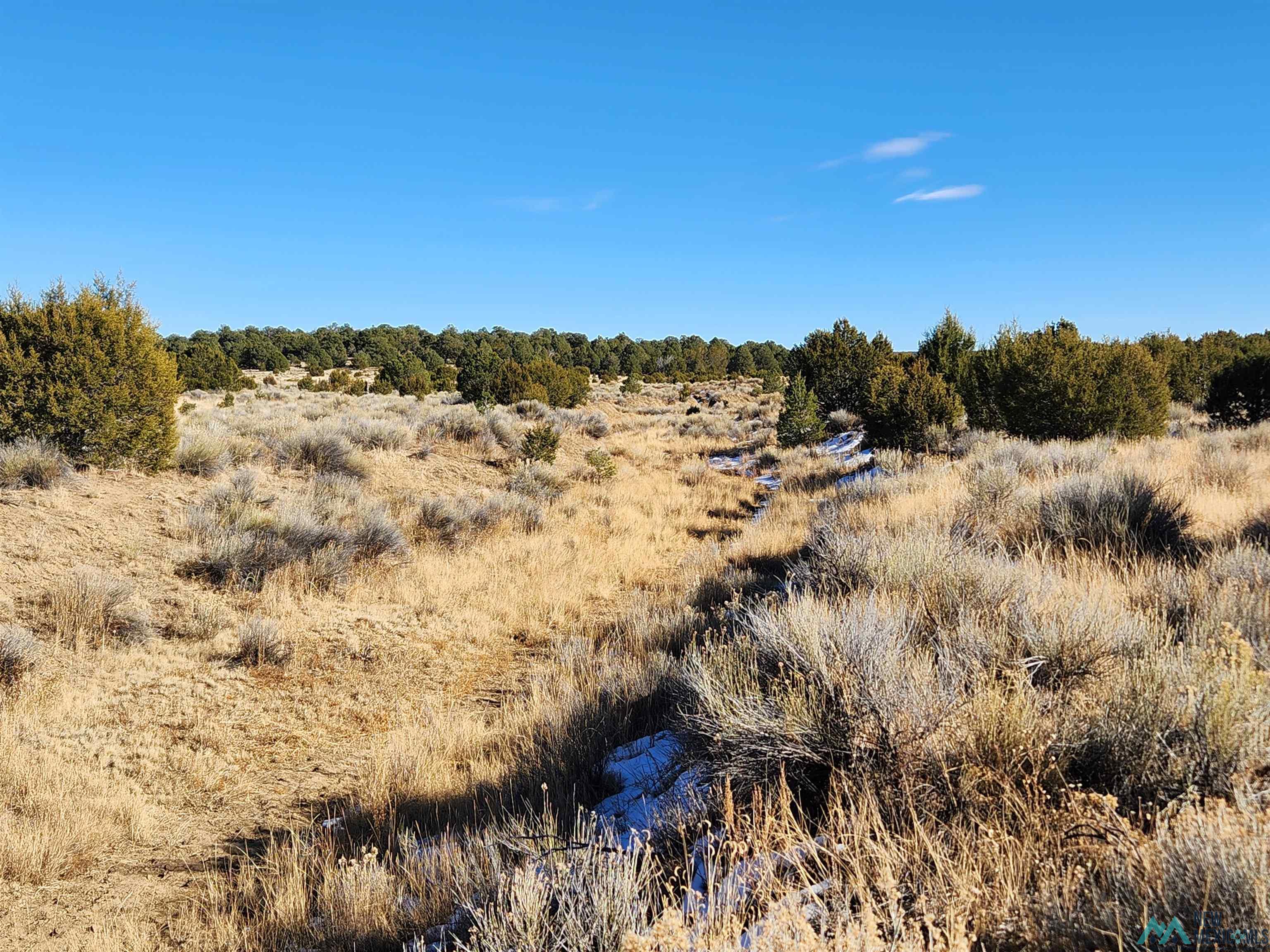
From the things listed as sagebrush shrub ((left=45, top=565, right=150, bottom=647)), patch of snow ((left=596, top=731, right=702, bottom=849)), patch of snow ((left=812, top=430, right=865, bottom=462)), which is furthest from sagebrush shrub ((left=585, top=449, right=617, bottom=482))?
patch of snow ((left=596, top=731, right=702, bottom=849))

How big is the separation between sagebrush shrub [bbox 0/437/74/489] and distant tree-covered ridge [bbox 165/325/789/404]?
15323 mm

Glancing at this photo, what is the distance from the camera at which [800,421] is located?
1898 centimetres

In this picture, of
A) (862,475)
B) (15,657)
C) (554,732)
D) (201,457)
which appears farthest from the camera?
(862,475)

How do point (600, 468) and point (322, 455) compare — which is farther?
point (600, 468)

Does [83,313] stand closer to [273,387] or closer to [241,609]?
[241,609]

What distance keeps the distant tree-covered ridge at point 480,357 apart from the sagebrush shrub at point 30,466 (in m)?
15.3

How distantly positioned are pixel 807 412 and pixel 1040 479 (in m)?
11.2

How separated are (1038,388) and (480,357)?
21.5m

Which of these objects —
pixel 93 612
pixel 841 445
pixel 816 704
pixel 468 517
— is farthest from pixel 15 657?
pixel 841 445

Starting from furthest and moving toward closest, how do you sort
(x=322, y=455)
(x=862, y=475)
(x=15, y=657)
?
(x=862, y=475), (x=322, y=455), (x=15, y=657)

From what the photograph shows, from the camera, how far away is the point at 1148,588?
4.07 metres

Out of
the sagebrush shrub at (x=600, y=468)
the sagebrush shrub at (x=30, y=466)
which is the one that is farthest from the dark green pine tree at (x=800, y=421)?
the sagebrush shrub at (x=30, y=466)

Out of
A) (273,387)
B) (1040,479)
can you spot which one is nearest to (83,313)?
(1040,479)

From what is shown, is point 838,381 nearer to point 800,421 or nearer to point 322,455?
Answer: point 800,421
